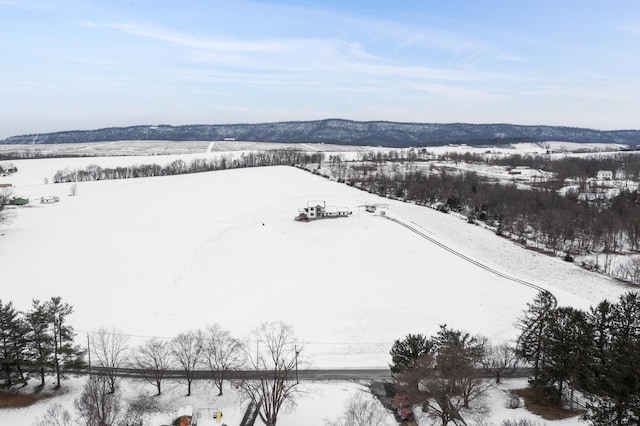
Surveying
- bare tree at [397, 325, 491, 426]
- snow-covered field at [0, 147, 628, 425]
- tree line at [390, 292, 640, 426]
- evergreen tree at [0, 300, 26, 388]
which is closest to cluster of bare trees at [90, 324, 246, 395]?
snow-covered field at [0, 147, 628, 425]

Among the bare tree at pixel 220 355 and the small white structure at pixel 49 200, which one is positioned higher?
the small white structure at pixel 49 200

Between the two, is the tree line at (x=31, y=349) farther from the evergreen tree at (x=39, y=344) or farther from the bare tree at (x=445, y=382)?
the bare tree at (x=445, y=382)

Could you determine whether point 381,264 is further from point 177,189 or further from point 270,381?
point 177,189

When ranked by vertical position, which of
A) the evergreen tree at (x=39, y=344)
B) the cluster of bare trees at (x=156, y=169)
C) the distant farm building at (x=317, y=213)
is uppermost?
the cluster of bare trees at (x=156, y=169)

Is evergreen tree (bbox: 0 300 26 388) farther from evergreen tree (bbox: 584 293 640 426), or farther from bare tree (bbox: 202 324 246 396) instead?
evergreen tree (bbox: 584 293 640 426)

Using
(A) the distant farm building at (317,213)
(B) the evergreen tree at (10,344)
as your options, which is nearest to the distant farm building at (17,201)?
(A) the distant farm building at (317,213)

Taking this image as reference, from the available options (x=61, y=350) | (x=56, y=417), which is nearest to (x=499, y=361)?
(x=56, y=417)
